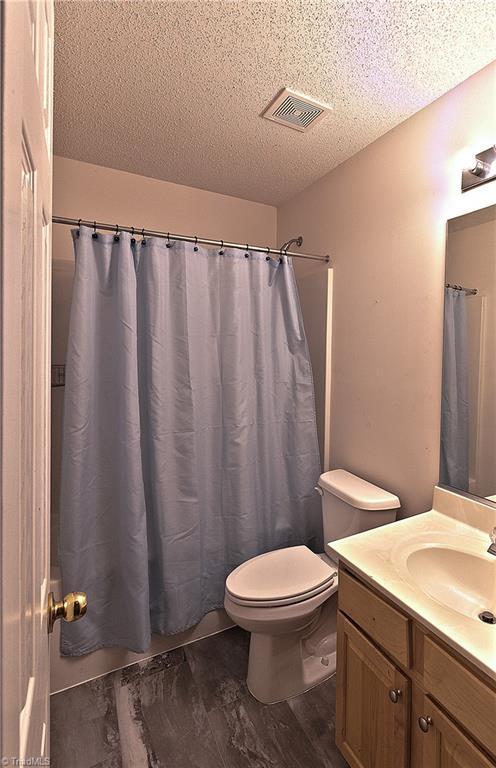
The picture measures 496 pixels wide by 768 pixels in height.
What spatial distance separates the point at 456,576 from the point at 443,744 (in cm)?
41

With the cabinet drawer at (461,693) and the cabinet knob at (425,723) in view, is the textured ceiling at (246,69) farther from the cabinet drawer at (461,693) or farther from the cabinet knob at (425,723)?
the cabinet knob at (425,723)

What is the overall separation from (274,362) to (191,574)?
112cm

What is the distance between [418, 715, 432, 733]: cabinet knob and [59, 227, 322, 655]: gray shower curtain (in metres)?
1.06

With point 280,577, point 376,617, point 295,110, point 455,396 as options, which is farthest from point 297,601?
point 295,110

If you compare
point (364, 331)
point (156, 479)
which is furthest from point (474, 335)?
point (156, 479)

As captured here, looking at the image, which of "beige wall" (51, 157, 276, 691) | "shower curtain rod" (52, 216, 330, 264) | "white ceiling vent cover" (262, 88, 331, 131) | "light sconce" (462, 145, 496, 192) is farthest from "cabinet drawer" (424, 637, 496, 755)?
"white ceiling vent cover" (262, 88, 331, 131)

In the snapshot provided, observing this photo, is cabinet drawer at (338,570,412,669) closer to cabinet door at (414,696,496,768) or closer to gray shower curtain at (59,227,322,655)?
cabinet door at (414,696,496,768)

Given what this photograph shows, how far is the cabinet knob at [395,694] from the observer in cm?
96

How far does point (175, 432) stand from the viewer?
170 centimetres

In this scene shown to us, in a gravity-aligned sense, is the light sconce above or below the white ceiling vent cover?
below

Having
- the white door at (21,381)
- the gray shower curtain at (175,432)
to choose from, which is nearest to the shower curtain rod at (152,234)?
the gray shower curtain at (175,432)

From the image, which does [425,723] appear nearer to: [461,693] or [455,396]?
[461,693]

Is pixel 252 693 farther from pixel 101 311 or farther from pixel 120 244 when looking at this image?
pixel 120 244

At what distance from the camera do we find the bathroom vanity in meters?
0.79
